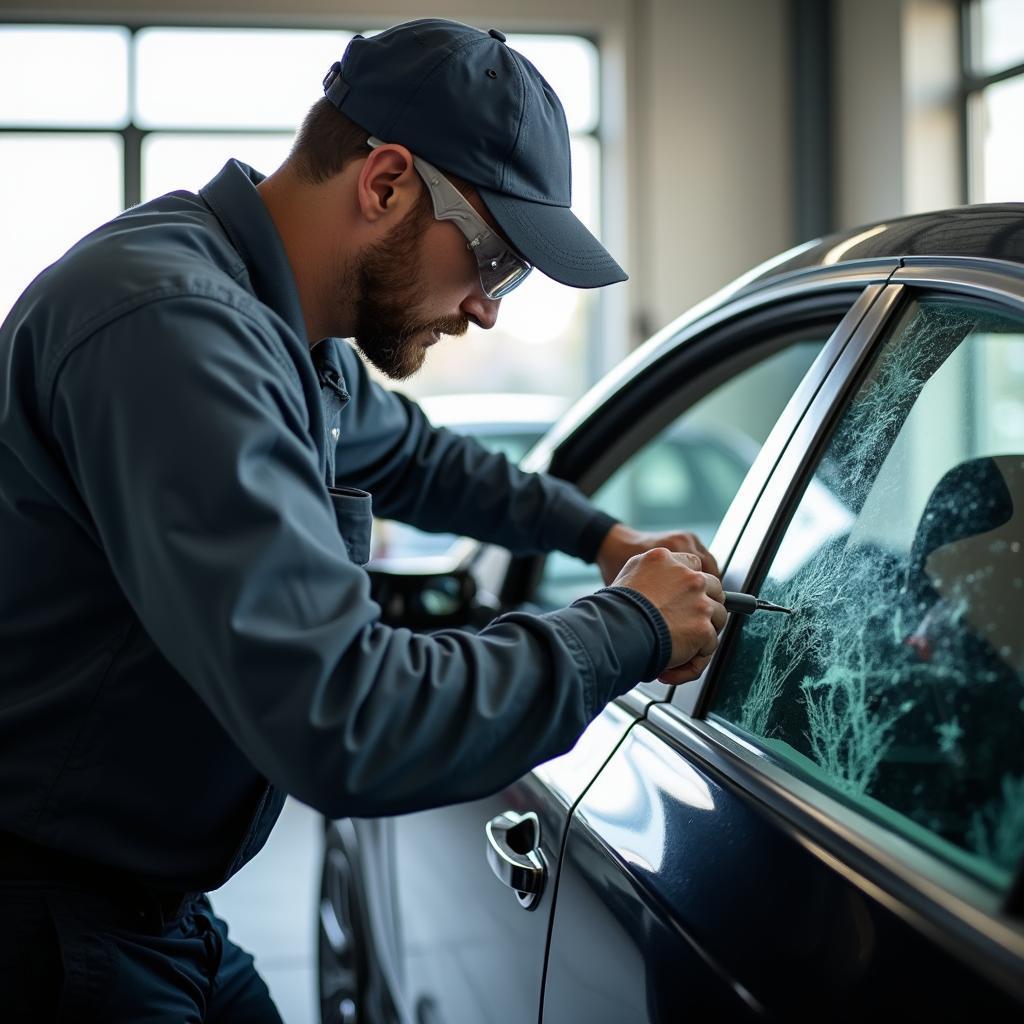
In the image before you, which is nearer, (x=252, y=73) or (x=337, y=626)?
(x=337, y=626)

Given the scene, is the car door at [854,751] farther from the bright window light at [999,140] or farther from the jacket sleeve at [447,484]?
the bright window light at [999,140]

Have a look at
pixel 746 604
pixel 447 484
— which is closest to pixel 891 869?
pixel 746 604

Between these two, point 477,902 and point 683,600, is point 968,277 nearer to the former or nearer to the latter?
point 683,600

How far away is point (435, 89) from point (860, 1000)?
0.93 metres

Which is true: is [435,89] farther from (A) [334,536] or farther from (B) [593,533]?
(B) [593,533]

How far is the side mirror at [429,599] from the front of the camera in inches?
78.5

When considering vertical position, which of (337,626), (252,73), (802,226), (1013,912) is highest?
(252,73)

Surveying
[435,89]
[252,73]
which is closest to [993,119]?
[252,73]

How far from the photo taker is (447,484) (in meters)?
1.85

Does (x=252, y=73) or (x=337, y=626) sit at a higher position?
(x=252, y=73)

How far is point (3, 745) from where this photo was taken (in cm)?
114

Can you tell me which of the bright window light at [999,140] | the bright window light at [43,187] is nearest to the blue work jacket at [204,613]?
the bright window light at [999,140]

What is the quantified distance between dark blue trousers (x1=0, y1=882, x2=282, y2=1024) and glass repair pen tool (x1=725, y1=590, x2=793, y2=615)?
2.17 ft

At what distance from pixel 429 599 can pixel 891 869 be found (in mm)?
1265
